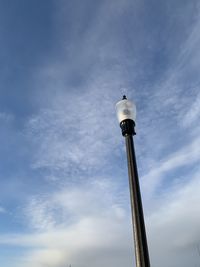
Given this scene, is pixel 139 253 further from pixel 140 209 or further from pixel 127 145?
pixel 127 145

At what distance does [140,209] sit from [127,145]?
1.80 metres

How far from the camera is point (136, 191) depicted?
670cm

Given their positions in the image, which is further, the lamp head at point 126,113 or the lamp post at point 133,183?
the lamp head at point 126,113

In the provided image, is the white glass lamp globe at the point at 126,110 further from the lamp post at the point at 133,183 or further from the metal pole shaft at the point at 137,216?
the metal pole shaft at the point at 137,216

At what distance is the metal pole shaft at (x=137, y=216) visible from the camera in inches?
234

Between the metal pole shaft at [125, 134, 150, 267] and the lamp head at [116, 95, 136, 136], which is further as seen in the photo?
the lamp head at [116, 95, 136, 136]

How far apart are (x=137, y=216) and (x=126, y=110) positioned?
3.00 meters

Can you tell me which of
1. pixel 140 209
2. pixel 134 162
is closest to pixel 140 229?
pixel 140 209

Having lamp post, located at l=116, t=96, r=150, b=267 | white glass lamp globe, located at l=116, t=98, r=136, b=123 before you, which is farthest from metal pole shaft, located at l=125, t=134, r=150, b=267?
white glass lamp globe, located at l=116, t=98, r=136, b=123

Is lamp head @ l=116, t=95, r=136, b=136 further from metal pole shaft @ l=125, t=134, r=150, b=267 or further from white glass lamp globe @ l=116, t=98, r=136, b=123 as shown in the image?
metal pole shaft @ l=125, t=134, r=150, b=267

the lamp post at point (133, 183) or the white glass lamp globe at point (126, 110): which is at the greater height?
the white glass lamp globe at point (126, 110)

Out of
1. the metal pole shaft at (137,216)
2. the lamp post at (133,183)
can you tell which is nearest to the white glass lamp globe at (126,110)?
the lamp post at (133,183)

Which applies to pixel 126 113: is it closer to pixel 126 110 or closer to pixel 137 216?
pixel 126 110

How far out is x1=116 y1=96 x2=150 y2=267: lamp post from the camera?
5.98m
